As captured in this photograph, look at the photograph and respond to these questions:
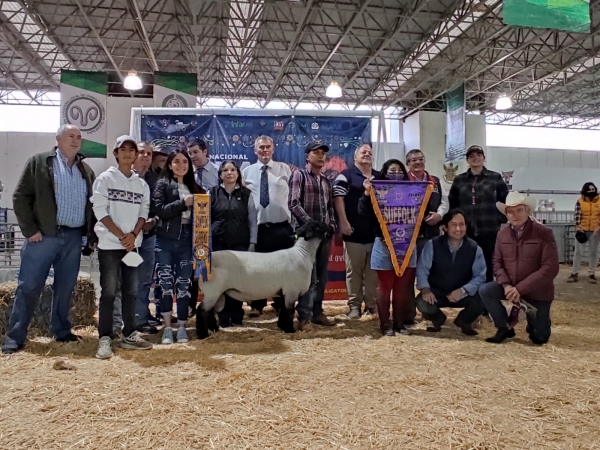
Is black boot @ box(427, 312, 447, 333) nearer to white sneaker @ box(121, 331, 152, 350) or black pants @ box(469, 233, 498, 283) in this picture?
black pants @ box(469, 233, 498, 283)

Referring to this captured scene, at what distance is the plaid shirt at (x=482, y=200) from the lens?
4879 millimetres

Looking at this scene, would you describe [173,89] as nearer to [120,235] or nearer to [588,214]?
[120,235]

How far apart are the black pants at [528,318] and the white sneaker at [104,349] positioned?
3186 millimetres

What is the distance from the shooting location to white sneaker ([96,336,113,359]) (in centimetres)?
356

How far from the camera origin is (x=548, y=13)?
616cm

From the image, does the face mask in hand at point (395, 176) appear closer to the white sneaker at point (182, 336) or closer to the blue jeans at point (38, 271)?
the white sneaker at point (182, 336)

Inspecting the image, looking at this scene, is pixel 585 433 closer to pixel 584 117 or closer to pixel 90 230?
pixel 90 230

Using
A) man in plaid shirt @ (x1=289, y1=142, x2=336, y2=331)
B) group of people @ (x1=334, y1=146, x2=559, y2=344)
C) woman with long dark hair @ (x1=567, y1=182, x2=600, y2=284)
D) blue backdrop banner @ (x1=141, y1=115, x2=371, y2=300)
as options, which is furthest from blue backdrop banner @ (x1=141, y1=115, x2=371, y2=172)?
woman with long dark hair @ (x1=567, y1=182, x2=600, y2=284)

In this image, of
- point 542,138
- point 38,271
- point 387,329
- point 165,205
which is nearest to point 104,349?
point 38,271

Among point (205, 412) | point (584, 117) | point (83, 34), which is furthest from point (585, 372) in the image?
point (584, 117)

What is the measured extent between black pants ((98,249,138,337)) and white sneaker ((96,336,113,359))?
0.17ft

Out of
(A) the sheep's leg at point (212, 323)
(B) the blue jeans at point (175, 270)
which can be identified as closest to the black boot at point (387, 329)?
(A) the sheep's leg at point (212, 323)

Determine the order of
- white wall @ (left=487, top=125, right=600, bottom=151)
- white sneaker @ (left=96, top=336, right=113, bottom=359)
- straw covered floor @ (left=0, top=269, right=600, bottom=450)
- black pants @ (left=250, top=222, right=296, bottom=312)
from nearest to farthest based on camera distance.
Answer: straw covered floor @ (left=0, top=269, right=600, bottom=450) → white sneaker @ (left=96, top=336, right=113, bottom=359) → black pants @ (left=250, top=222, right=296, bottom=312) → white wall @ (left=487, top=125, right=600, bottom=151)

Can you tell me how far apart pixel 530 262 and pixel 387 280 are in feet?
4.04
